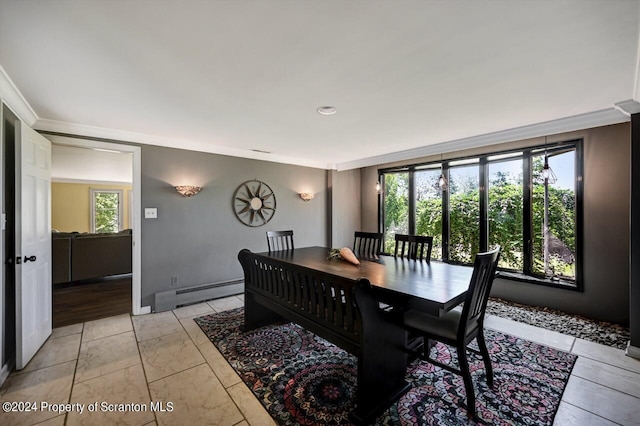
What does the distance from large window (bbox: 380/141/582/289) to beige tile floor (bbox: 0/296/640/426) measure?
124 cm

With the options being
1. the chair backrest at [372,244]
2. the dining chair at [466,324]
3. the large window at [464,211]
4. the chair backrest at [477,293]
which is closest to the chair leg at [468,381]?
the dining chair at [466,324]

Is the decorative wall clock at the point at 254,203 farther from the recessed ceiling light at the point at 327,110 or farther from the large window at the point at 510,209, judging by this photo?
the large window at the point at 510,209

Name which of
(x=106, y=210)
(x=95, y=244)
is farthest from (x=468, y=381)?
(x=106, y=210)

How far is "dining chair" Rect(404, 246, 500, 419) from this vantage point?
1.79 m

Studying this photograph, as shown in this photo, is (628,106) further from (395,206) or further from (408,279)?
(395,206)

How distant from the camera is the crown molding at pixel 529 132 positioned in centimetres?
274

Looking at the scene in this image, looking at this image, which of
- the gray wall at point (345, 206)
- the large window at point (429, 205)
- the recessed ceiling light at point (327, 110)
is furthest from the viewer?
the gray wall at point (345, 206)

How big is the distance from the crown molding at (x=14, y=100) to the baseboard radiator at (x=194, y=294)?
7.77 ft

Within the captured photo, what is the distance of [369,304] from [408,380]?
0.90 m

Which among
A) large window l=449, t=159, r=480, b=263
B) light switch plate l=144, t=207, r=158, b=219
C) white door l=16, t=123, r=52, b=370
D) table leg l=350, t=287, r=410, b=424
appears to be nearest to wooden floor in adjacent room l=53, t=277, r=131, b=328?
white door l=16, t=123, r=52, b=370

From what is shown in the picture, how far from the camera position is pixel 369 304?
71.5 inches

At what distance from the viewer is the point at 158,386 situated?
6.85 feet

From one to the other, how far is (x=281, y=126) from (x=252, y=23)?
1.75 meters

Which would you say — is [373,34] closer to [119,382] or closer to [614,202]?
[119,382]
